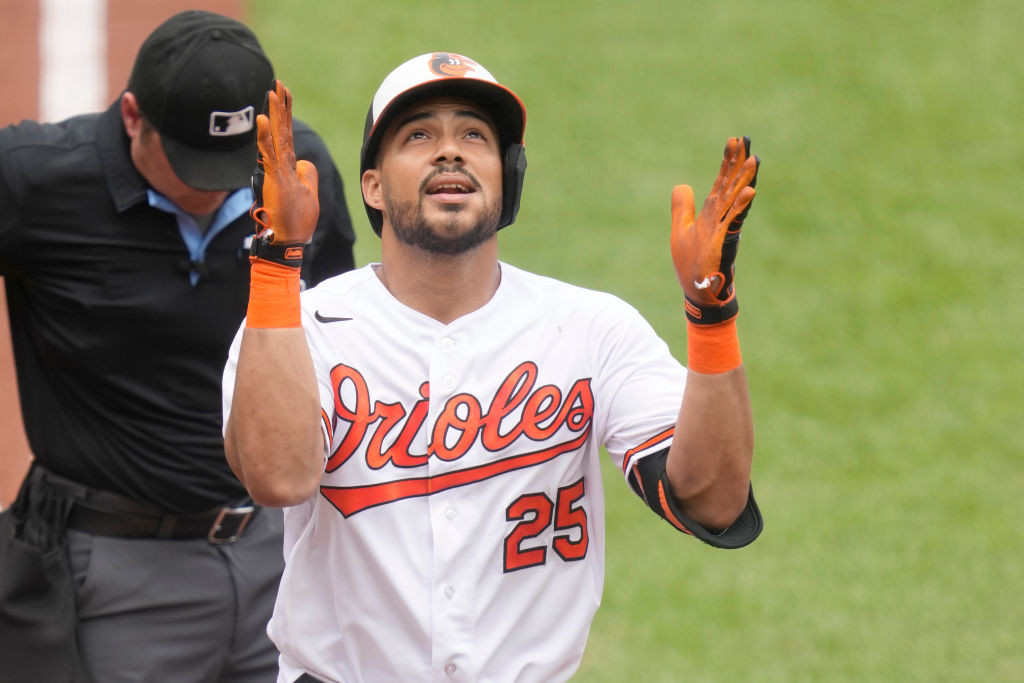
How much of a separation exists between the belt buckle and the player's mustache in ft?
5.13

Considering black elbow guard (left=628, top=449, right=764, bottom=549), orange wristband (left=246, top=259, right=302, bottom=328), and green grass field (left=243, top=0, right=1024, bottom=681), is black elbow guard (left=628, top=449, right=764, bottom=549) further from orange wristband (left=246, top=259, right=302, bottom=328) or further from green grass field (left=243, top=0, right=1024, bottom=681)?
green grass field (left=243, top=0, right=1024, bottom=681)

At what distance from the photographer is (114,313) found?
3893 millimetres

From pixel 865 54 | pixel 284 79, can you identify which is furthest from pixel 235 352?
pixel 865 54

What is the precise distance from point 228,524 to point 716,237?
2056 millimetres

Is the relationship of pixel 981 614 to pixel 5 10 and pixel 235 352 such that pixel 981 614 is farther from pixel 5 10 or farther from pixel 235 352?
pixel 5 10

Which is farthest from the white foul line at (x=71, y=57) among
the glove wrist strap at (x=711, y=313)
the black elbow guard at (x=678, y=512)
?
the glove wrist strap at (x=711, y=313)

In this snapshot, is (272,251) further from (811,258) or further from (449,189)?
(811,258)

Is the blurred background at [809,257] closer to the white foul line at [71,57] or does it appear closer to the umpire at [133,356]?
the white foul line at [71,57]

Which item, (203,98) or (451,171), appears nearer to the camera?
(451,171)

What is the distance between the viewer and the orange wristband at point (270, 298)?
2.75 meters

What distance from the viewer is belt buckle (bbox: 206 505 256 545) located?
4113mm

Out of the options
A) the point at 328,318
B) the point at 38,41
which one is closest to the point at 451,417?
the point at 328,318

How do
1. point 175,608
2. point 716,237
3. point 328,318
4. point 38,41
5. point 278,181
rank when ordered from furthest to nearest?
point 38,41
point 175,608
point 328,318
point 278,181
point 716,237

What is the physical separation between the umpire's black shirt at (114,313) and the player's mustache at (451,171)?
1.22 metres
